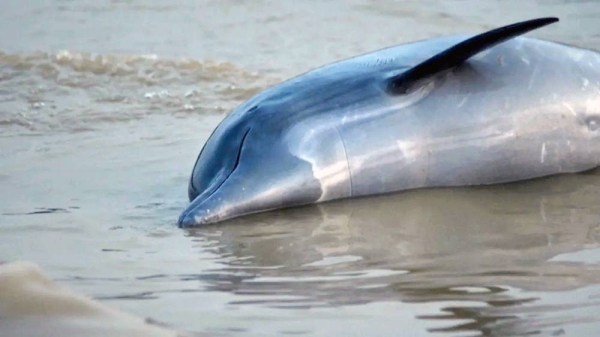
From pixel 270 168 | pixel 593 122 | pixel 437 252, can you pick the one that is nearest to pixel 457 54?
pixel 593 122

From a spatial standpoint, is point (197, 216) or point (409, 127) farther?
point (409, 127)

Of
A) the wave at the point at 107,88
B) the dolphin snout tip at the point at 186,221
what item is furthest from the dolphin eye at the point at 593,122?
the wave at the point at 107,88

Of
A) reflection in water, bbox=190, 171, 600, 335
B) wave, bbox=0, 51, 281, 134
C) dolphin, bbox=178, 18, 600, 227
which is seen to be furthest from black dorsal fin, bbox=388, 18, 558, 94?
wave, bbox=0, 51, 281, 134

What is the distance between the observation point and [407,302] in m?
3.41

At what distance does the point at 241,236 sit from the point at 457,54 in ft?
3.91

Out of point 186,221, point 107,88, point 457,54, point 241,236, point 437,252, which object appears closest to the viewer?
point 437,252

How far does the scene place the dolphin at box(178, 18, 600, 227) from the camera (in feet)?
15.7

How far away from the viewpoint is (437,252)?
4.12 meters

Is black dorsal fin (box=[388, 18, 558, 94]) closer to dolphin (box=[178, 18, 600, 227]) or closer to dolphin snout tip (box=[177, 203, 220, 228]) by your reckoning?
dolphin (box=[178, 18, 600, 227])

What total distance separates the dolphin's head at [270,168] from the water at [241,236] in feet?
0.24

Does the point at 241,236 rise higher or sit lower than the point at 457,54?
lower

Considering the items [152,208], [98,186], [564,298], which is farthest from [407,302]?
[98,186]

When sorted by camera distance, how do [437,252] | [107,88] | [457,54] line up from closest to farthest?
[437,252] → [457,54] → [107,88]

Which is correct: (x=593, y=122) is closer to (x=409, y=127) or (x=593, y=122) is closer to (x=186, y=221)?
(x=409, y=127)
